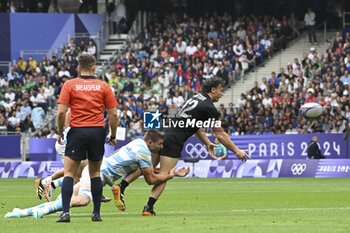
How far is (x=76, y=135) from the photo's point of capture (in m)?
11.3

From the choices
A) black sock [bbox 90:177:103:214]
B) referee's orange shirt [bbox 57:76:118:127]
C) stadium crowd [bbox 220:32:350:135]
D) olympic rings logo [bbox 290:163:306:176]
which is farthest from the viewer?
stadium crowd [bbox 220:32:350:135]

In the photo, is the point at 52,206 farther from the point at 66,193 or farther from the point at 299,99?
the point at 299,99

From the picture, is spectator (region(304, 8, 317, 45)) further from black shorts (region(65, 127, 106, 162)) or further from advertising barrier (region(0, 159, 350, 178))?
black shorts (region(65, 127, 106, 162))

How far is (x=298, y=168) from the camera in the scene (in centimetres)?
2948

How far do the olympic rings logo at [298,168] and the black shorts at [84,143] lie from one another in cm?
1886

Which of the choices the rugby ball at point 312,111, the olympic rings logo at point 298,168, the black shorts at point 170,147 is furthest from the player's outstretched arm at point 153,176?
the olympic rings logo at point 298,168

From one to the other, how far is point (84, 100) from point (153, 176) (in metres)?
2.20

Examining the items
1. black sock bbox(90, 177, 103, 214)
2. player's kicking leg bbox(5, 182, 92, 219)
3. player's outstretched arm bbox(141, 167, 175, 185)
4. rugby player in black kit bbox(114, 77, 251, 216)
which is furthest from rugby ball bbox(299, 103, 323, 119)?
black sock bbox(90, 177, 103, 214)

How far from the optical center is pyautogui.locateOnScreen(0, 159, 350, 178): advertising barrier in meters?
29.1

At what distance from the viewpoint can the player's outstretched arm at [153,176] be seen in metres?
13.0

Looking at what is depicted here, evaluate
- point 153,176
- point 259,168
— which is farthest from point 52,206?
point 259,168

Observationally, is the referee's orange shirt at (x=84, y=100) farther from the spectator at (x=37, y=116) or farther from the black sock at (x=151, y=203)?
the spectator at (x=37, y=116)

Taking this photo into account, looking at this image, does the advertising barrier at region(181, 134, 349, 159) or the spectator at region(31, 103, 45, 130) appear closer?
the advertising barrier at region(181, 134, 349, 159)

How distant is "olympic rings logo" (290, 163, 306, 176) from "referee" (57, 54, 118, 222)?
739 inches
